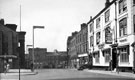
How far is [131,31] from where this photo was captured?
89.9 ft

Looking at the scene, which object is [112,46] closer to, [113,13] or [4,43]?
[113,13]

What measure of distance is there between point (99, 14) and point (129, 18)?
48.3ft

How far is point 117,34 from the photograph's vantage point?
107 ft

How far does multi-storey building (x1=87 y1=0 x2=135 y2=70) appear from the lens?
27766 mm

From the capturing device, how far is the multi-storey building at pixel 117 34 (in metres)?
27.8

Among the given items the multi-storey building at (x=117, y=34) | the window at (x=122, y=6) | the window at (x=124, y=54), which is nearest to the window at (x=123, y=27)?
the multi-storey building at (x=117, y=34)

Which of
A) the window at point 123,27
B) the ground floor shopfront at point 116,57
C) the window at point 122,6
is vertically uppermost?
the window at point 122,6

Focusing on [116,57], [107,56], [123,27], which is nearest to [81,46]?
[107,56]

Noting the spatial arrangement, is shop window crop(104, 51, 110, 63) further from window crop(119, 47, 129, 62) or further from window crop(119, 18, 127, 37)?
window crop(119, 18, 127, 37)

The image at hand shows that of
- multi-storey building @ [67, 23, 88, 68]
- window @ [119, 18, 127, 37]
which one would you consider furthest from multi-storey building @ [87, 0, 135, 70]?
multi-storey building @ [67, 23, 88, 68]

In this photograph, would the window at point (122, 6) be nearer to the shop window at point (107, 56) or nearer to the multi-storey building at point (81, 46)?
the shop window at point (107, 56)

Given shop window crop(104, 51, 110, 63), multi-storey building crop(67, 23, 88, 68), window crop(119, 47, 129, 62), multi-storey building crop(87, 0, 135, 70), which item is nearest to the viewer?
multi-storey building crop(87, 0, 135, 70)

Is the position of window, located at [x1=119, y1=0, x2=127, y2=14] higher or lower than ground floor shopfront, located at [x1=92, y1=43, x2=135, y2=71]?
higher

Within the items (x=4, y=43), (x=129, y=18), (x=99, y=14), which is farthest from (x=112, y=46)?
(x=4, y=43)
